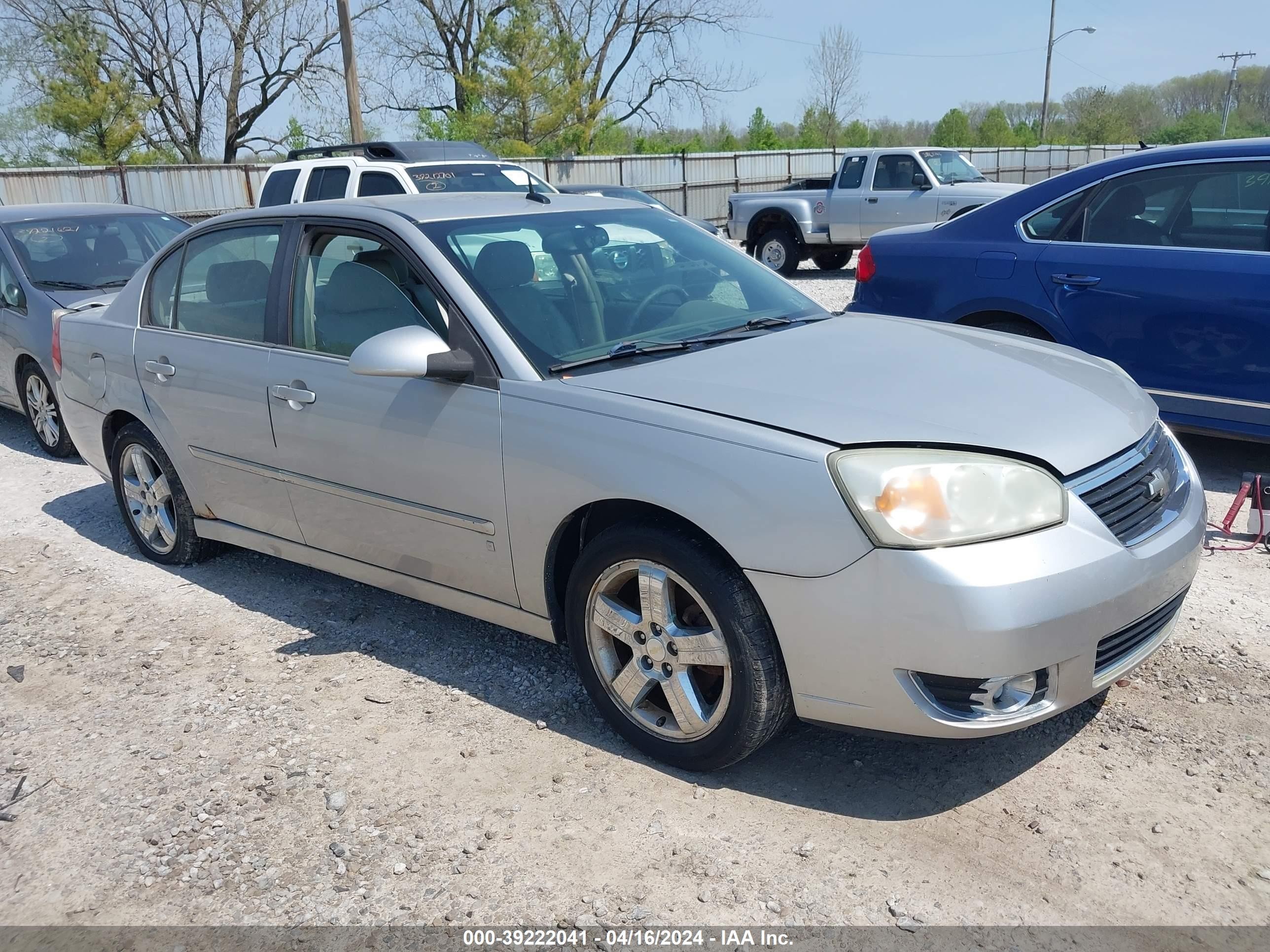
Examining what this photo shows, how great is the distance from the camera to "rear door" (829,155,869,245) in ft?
53.0

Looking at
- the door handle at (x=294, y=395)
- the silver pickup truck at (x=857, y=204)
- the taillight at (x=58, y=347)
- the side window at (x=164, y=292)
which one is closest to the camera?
the door handle at (x=294, y=395)

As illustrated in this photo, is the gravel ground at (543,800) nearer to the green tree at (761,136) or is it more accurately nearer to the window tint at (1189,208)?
the window tint at (1189,208)

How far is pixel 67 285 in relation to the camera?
7.80m

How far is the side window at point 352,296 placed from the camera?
3820 mm

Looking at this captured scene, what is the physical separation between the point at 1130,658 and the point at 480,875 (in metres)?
1.86

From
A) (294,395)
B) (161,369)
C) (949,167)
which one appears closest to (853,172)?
(949,167)

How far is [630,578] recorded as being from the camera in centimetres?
321

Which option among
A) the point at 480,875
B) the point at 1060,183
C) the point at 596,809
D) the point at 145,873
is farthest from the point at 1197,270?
the point at 145,873

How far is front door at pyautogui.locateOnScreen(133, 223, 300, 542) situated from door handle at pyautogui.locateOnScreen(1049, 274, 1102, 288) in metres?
3.99

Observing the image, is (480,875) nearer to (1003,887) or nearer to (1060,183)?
(1003,887)

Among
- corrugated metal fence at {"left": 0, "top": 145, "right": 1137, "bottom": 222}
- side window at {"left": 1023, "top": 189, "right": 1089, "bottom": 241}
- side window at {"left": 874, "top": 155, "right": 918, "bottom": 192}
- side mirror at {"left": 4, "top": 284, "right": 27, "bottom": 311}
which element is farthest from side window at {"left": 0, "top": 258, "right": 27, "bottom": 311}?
side window at {"left": 874, "top": 155, "right": 918, "bottom": 192}

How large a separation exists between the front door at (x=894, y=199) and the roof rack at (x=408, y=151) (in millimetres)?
5749

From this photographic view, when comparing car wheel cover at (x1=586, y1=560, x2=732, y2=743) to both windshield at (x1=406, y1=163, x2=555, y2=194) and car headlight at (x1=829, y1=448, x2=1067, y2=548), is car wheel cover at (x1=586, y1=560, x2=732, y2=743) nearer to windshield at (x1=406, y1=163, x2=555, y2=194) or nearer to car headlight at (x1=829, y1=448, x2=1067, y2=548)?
car headlight at (x1=829, y1=448, x2=1067, y2=548)

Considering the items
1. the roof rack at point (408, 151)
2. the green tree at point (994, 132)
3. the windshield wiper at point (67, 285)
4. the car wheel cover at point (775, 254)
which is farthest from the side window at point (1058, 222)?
the green tree at point (994, 132)
